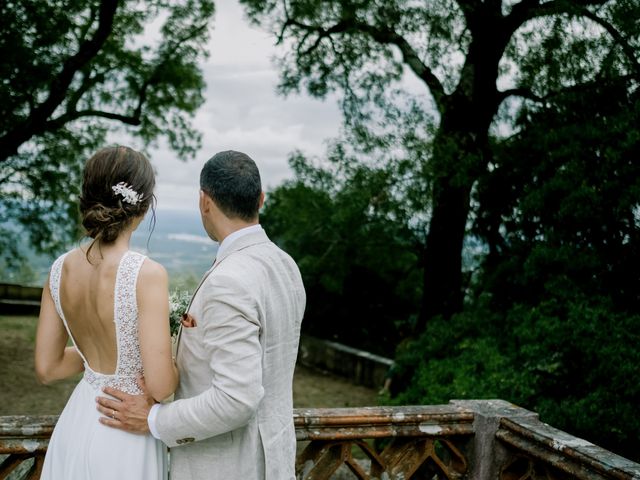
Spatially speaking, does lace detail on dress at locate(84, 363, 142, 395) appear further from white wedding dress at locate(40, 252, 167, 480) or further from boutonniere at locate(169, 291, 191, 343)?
boutonniere at locate(169, 291, 191, 343)

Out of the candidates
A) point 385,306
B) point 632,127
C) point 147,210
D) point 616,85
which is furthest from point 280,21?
point 147,210

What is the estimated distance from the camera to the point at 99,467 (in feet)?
7.16

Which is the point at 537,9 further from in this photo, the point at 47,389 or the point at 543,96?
the point at 47,389

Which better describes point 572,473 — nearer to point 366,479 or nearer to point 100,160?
point 366,479

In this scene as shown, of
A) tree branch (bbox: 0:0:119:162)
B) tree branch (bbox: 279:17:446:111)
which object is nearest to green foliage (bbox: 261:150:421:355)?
tree branch (bbox: 279:17:446:111)

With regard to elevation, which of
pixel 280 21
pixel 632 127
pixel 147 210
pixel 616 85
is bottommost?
pixel 147 210

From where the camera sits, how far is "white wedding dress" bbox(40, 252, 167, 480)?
2137mm

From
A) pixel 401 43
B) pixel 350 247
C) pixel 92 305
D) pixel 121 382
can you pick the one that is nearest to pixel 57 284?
pixel 92 305

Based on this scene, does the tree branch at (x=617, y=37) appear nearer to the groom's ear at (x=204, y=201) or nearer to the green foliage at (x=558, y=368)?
the green foliage at (x=558, y=368)

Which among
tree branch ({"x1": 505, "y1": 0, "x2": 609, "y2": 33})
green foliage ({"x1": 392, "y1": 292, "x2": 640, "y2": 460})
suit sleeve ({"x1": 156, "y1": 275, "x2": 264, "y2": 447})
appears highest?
tree branch ({"x1": 505, "y1": 0, "x2": 609, "y2": 33})

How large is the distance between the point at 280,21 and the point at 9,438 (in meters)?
8.60

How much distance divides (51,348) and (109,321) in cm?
38

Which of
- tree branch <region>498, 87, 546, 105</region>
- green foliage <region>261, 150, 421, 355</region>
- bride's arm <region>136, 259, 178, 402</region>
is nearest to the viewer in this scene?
bride's arm <region>136, 259, 178, 402</region>

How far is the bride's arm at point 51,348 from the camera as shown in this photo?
229 cm
